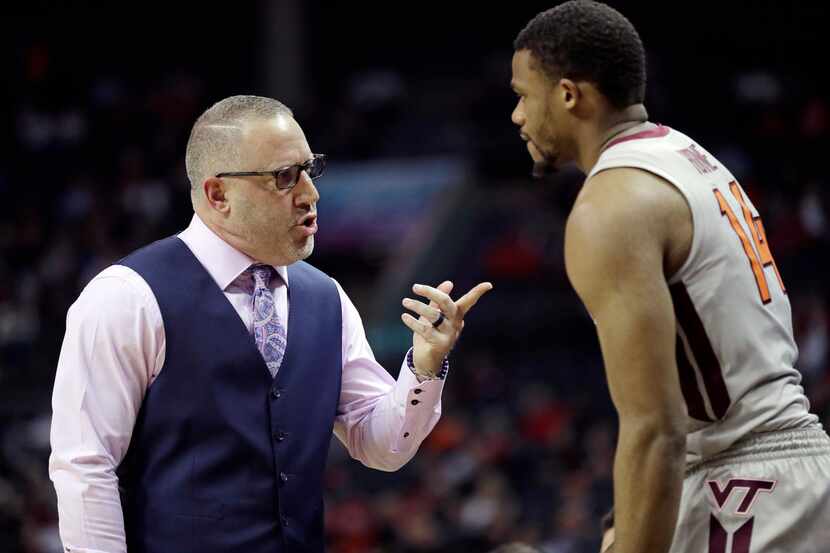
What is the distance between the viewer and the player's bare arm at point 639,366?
8.33 feet

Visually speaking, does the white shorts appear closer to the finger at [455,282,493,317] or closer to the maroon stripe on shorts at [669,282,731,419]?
the maroon stripe on shorts at [669,282,731,419]

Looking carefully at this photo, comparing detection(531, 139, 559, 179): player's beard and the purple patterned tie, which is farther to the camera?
the purple patterned tie

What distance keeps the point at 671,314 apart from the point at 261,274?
1.22 m

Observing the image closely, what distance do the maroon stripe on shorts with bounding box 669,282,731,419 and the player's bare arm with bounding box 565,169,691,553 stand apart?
13cm

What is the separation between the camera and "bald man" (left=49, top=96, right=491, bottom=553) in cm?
304

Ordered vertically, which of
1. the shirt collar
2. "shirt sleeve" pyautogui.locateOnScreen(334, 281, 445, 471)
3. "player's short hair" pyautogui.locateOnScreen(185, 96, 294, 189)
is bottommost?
"shirt sleeve" pyautogui.locateOnScreen(334, 281, 445, 471)

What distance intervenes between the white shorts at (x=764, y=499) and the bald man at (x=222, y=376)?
30.8 inches

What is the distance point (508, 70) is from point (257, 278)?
40.8 ft

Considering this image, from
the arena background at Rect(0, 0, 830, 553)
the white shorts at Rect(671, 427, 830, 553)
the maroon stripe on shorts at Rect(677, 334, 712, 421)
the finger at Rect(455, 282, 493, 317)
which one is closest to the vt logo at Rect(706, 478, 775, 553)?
the white shorts at Rect(671, 427, 830, 553)

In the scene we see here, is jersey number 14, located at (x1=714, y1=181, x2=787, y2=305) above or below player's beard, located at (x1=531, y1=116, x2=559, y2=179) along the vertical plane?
below

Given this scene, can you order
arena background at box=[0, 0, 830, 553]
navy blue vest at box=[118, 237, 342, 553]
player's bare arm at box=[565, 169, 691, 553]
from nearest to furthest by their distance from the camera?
player's bare arm at box=[565, 169, 691, 553]
navy blue vest at box=[118, 237, 342, 553]
arena background at box=[0, 0, 830, 553]

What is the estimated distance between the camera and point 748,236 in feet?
9.11

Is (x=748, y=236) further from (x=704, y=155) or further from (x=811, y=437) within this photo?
(x=811, y=437)

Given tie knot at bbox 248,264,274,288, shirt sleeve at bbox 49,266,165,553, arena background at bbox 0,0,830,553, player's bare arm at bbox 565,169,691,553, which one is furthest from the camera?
arena background at bbox 0,0,830,553
